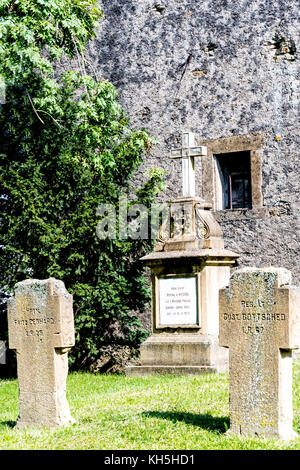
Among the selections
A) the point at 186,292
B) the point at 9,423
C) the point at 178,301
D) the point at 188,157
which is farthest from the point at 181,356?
the point at 9,423

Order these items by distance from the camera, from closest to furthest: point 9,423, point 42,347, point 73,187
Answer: point 42,347, point 9,423, point 73,187

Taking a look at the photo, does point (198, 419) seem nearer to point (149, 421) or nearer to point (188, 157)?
point (149, 421)

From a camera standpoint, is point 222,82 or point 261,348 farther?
point 222,82

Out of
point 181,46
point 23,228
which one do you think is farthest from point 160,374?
point 181,46

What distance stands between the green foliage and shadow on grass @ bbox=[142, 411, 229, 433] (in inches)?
185

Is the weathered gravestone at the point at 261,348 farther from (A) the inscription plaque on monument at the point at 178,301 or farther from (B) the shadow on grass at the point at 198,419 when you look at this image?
(A) the inscription plaque on monument at the point at 178,301

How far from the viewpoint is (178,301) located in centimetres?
962

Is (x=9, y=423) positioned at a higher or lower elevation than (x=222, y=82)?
lower

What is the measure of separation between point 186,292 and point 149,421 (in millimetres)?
3595

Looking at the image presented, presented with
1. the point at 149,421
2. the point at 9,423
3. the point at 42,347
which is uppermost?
the point at 42,347

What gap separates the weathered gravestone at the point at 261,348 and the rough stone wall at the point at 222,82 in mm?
5195

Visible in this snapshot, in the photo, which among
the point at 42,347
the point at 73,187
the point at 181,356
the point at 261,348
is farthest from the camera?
the point at 73,187

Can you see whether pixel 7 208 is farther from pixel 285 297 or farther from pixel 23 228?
pixel 285 297

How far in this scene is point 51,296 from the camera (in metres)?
6.25
